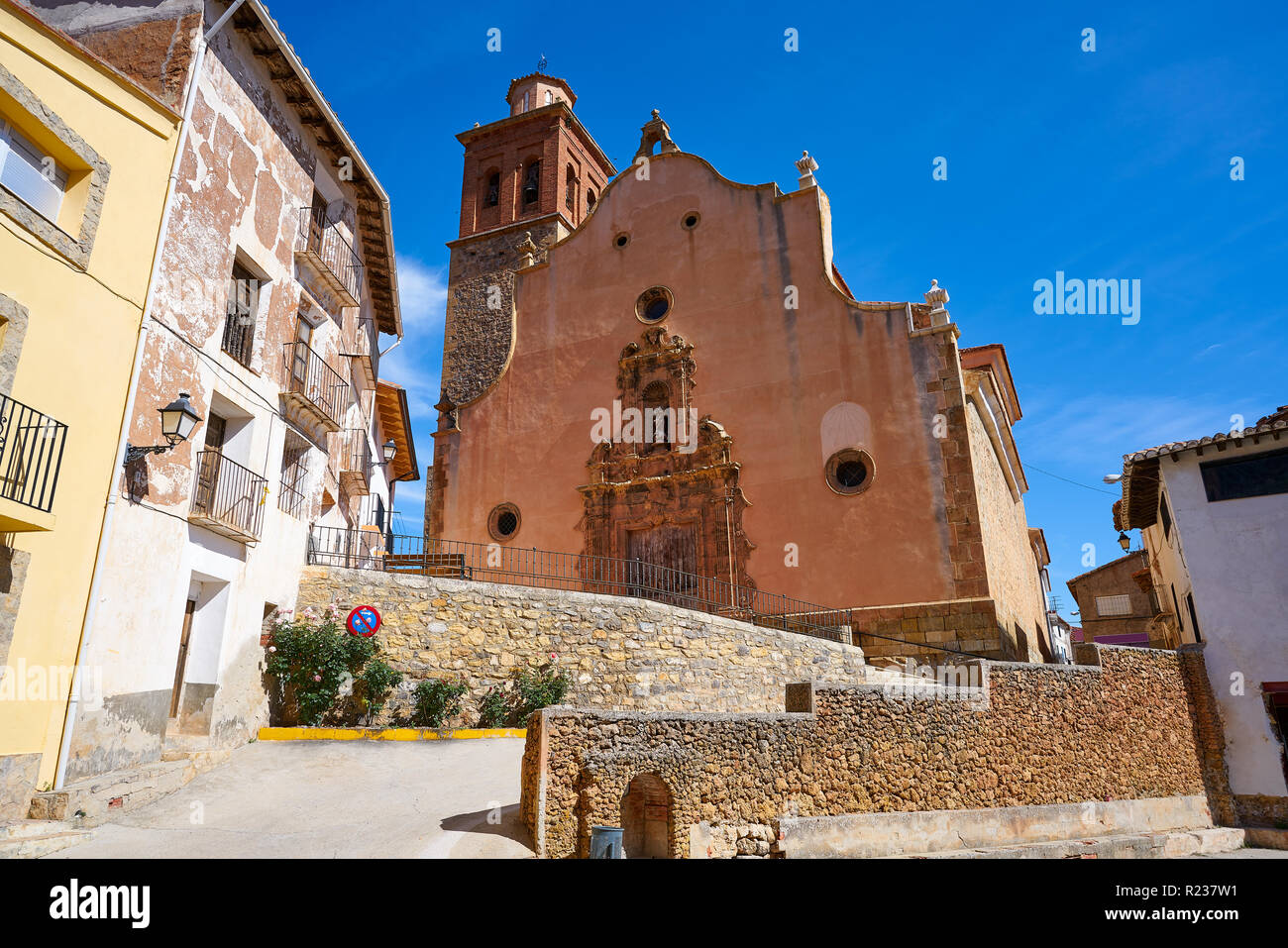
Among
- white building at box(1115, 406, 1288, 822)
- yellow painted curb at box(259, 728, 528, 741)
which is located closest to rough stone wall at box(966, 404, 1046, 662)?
white building at box(1115, 406, 1288, 822)

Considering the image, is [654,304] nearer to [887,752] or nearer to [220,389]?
[220,389]

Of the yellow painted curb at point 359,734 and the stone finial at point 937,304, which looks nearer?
the yellow painted curb at point 359,734

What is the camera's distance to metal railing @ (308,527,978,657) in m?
14.5

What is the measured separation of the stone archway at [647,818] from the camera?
8.06 meters

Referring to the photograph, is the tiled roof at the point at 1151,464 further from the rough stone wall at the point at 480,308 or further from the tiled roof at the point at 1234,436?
the rough stone wall at the point at 480,308

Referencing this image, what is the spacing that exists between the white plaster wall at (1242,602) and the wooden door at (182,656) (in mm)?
17419

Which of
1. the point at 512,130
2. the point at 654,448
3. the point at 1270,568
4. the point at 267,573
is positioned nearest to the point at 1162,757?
the point at 1270,568

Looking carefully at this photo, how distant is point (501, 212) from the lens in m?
28.9

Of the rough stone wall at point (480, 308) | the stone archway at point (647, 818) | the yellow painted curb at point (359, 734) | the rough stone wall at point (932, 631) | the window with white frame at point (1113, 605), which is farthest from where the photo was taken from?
the window with white frame at point (1113, 605)

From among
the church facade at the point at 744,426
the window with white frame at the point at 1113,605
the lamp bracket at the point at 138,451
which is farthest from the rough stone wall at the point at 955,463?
the window with white frame at the point at 1113,605

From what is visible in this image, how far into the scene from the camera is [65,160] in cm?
841

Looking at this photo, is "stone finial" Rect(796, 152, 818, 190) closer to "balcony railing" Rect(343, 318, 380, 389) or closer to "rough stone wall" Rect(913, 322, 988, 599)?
"rough stone wall" Rect(913, 322, 988, 599)
